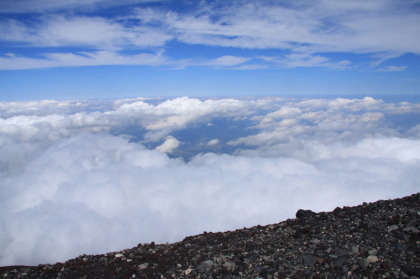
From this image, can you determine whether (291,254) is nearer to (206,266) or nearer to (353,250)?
(353,250)

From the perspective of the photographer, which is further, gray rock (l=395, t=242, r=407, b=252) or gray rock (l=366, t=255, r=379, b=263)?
gray rock (l=395, t=242, r=407, b=252)

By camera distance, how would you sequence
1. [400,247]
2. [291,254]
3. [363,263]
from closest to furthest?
[363,263] < [400,247] < [291,254]

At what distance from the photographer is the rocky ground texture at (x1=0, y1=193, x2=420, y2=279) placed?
9672mm

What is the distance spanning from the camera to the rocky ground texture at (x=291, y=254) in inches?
381

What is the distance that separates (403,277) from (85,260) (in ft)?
50.6

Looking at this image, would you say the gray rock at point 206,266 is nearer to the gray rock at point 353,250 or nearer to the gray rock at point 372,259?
the gray rock at point 353,250

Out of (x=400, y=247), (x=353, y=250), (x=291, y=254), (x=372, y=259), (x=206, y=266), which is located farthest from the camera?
(x=291, y=254)

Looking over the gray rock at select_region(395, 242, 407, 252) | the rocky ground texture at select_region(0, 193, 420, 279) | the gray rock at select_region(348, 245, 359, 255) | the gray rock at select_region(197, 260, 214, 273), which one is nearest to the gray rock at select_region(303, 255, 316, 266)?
the rocky ground texture at select_region(0, 193, 420, 279)

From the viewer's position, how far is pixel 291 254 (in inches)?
Answer: 435

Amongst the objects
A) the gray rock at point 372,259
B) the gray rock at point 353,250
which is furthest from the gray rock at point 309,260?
the gray rock at point 372,259

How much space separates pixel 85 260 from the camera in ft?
42.5

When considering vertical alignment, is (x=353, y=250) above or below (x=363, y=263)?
below

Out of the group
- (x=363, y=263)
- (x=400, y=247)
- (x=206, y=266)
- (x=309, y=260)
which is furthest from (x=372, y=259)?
(x=206, y=266)

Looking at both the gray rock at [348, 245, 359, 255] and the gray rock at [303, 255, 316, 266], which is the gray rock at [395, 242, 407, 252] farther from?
the gray rock at [303, 255, 316, 266]
